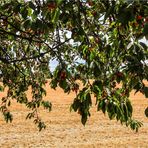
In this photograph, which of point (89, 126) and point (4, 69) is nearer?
point (4, 69)

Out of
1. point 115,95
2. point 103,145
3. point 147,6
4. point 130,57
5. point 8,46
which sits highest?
point 8,46

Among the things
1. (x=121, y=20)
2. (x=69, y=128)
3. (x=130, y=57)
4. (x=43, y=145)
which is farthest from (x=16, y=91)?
(x=69, y=128)

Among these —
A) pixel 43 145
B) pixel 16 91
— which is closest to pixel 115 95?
pixel 16 91

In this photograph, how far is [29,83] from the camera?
32.2 ft

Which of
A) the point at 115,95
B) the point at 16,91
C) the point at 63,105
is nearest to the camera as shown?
the point at 115,95

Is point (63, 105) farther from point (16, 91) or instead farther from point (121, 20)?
point (121, 20)

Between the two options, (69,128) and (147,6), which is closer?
(147,6)

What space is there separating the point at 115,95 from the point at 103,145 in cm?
1663

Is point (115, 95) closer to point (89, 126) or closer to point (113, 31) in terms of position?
point (113, 31)

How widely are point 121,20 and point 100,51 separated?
5.91ft

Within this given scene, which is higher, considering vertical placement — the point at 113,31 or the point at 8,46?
the point at 8,46

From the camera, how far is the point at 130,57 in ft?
11.1

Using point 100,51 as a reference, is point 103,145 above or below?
below

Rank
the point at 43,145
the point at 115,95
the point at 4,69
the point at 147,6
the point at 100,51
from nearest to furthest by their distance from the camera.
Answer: the point at 147,6, the point at 115,95, the point at 100,51, the point at 4,69, the point at 43,145
